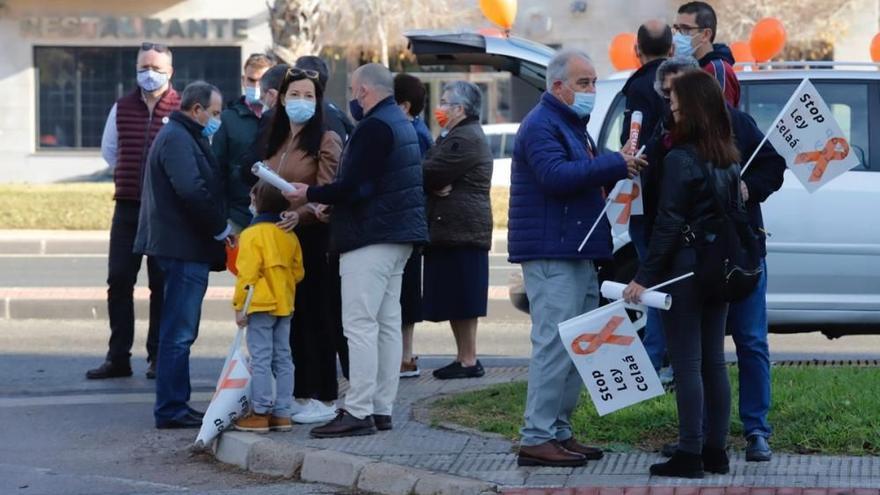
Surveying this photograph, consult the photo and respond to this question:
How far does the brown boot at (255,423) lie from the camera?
7.77 meters

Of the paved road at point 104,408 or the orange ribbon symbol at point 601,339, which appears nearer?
the orange ribbon symbol at point 601,339

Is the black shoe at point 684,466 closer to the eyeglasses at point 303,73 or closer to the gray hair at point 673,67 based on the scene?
the gray hair at point 673,67

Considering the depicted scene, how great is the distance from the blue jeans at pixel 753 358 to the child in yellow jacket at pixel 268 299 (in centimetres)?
220

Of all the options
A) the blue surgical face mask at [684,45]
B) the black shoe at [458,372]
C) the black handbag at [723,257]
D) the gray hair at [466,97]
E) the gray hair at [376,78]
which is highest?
the blue surgical face mask at [684,45]

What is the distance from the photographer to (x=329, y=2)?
103 feet

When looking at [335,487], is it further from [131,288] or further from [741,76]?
[741,76]

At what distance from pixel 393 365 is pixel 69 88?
27836 mm

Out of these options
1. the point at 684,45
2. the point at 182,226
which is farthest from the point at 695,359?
the point at 182,226

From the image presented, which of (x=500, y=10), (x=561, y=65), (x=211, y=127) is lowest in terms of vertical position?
(x=211, y=127)

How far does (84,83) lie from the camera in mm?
34062

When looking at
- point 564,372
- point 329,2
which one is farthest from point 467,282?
point 329,2

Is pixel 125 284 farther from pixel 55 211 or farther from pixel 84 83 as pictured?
pixel 84 83

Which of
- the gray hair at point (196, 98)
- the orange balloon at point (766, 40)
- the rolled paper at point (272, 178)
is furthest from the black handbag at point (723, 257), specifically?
the orange balloon at point (766, 40)

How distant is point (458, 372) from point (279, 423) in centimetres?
187
